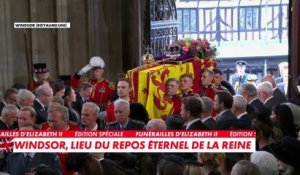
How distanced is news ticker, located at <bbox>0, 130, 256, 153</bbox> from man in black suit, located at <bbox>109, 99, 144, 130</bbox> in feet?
0.74

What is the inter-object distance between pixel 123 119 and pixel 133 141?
446 millimetres

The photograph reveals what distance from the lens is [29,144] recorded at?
4832mm

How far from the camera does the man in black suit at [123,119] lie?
555cm

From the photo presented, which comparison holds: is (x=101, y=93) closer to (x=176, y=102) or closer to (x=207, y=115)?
(x=176, y=102)

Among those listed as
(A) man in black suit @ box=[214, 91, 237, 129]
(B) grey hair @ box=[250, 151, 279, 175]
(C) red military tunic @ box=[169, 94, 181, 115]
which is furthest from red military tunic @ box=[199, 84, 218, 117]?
(B) grey hair @ box=[250, 151, 279, 175]

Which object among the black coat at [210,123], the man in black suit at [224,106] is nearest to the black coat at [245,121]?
the man in black suit at [224,106]

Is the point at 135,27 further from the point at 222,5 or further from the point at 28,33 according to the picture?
the point at 222,5

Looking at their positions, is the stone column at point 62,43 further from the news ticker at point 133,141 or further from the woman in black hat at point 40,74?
the news ticker at point 133,141

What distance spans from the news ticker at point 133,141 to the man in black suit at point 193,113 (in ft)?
0.25

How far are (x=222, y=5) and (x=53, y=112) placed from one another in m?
12.7

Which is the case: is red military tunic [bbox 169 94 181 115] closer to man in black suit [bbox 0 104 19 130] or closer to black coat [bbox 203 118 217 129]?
black coat [bbox 203 118 217 129]

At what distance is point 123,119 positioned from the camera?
221 inches

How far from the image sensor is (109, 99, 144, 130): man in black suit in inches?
219

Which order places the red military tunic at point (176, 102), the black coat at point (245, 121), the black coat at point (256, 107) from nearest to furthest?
1. the black coat at point (245, 121)
2. the black coat at point (256, 107)
3. the red military tunic at point (176, 102)
